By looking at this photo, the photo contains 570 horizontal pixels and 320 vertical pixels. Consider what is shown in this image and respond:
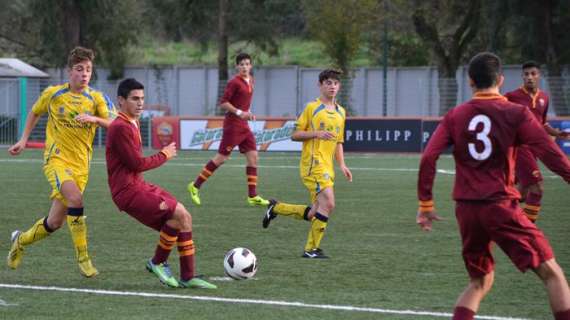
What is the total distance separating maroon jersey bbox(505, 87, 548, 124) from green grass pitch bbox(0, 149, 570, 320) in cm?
135

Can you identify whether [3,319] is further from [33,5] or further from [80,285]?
[33,5]

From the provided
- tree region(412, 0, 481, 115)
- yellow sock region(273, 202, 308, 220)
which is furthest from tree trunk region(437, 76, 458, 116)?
yellow sock region(273, 202, 308, 220)

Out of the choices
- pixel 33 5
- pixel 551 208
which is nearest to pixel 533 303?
pixel 551 208

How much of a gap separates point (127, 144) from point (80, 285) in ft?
4.11

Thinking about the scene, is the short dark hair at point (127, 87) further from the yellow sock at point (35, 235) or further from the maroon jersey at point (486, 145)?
the maroon jersey at point (486, 145)

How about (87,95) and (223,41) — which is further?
(223,41)

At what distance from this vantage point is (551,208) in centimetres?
1515

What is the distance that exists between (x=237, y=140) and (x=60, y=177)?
273 inches

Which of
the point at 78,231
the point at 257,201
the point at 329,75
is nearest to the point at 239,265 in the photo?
the point at 78,231

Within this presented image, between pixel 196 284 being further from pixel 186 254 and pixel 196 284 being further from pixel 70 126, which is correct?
pixel 70 126

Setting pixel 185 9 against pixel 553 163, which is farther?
pixel 185 9

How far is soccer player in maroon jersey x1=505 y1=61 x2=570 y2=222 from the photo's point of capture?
1180cm

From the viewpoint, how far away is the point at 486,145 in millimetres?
6219

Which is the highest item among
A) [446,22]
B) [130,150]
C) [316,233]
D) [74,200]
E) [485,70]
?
[446,22]
